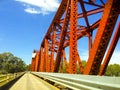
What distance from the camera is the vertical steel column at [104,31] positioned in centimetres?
1112

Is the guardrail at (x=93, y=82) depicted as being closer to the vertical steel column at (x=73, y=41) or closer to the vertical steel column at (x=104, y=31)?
the vertical steel column at (x=104, y=31)

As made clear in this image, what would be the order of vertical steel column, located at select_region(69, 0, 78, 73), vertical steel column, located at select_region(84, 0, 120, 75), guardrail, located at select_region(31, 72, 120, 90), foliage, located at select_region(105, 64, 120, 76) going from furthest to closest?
foliage, located at select_region(105, 64, 120, 76)
vertical steel column, located at select_region(69, 0, 78, 73)
vertical steel column, located at select_region(84, 0, 120, 75)
guardrail, located at select_region(31, 72, 120, 90)

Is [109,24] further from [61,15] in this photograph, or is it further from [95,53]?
[61,15]

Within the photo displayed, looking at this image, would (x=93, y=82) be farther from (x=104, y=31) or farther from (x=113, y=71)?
(x=113, y=71)

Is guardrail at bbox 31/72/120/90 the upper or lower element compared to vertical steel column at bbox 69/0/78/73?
lower

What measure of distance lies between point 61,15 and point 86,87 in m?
21.3

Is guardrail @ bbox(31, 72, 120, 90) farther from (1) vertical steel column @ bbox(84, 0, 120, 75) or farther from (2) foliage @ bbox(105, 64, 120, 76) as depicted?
(2) foliage @ bbox(105, 64, 120, 76)

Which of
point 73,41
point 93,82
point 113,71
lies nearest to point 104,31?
point 93,82

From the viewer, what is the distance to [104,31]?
451 inches

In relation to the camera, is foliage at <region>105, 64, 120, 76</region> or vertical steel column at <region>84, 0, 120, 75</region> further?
foliage at <region>105, 64, 120, 76</region>

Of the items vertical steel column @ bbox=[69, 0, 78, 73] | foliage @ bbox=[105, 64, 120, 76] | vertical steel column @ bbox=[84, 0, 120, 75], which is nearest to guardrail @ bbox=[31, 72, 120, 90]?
vertical steel column @ bbox=[84, 0, 120, 75]

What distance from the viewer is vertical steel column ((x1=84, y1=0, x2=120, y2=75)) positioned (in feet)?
36.5

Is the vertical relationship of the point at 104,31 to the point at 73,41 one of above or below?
below

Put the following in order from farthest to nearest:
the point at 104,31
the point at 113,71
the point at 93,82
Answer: the point at 113,71 < the point at 104,31 < the point at 93,82
